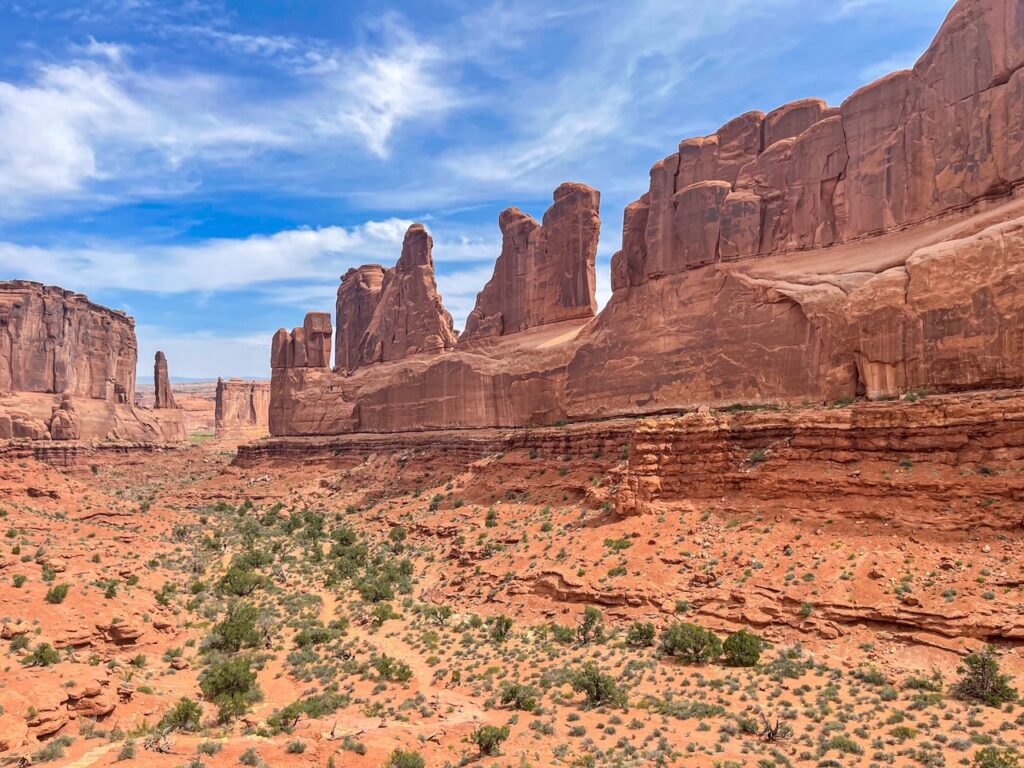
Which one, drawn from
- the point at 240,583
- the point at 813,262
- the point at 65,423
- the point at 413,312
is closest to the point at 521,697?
A: the point at 240,583

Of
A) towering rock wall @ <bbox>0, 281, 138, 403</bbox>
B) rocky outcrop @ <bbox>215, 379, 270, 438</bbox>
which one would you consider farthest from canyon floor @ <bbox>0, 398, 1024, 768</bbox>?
rocky outcrop @ <bbox>215, 379, 270, 438</bbox>

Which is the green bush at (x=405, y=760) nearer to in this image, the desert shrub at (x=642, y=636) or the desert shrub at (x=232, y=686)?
the desert shrub at (x=232, y=686)

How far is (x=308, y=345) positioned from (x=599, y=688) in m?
57.8

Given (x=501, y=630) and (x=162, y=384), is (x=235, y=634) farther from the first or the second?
(x=162, y=384)

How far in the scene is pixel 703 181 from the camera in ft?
115

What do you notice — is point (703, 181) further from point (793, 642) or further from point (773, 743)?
point (773, 743)

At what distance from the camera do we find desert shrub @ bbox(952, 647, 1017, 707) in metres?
13.5

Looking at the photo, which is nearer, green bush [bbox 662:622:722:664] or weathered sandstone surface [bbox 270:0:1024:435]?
green bush [bbox 662:622:722:664]

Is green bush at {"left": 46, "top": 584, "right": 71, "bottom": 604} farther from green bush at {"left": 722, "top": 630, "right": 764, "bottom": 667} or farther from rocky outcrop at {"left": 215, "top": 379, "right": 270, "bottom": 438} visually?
rocky outcrop at {"left": 215, "top": 379, "right": 270, "bottom": 438}

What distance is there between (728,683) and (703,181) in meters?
26.2

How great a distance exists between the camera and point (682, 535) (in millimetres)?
23766

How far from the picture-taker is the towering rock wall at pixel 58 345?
66562 mm

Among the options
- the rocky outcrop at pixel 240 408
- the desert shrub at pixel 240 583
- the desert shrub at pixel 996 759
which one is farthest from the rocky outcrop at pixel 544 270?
the rocky outcrop at pixel 240 408

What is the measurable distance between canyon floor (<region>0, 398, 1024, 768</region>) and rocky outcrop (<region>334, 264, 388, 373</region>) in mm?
39134
